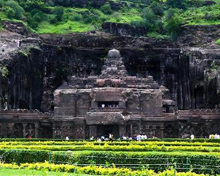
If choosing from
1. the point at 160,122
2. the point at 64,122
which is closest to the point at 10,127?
the point at 64,122

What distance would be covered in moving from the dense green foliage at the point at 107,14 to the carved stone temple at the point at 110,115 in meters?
27.9

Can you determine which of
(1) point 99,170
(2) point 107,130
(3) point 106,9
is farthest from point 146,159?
(3) point 106,9

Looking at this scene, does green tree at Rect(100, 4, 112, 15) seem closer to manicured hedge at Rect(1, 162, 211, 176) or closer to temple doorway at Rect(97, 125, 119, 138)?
temple doorway at Rect(97, 125, 119, 138)

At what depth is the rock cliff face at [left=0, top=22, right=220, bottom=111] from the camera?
59531 millimetres

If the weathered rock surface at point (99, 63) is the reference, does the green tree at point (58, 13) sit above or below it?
above

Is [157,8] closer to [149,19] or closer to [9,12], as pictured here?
[149,19]

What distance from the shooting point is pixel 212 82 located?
5606cm

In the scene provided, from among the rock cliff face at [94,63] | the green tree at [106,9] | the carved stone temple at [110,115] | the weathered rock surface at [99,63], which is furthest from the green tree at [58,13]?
the carved stone temple at [110,115]

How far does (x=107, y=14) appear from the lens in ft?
317

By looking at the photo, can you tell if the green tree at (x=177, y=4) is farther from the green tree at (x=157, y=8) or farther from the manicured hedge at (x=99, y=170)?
the manicured hedge at (x=99, y=170)

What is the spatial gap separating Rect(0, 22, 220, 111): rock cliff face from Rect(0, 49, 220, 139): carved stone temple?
6947mm

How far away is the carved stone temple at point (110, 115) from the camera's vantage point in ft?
161

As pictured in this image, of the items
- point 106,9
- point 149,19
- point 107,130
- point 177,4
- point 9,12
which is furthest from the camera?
point 177,4

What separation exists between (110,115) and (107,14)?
170ft
